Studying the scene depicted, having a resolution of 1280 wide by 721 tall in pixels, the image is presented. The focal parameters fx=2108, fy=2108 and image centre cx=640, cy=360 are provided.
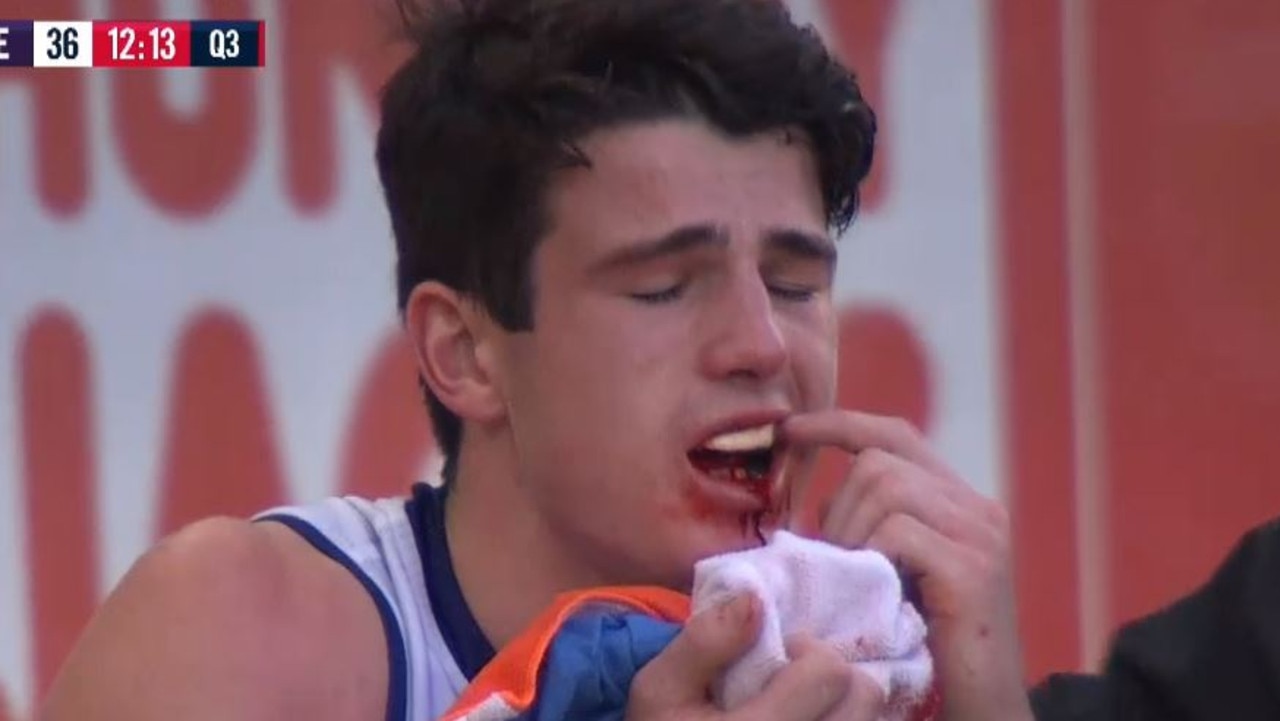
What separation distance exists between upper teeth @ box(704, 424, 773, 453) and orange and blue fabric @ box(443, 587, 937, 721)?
0.46ft

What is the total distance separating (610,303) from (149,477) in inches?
31.4

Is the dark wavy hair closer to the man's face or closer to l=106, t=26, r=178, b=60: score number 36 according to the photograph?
the man's face

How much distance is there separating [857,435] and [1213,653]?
292mm

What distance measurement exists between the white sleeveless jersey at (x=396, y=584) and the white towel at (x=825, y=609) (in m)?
0.23

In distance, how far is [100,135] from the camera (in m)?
2.00

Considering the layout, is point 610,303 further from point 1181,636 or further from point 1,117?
point 1,117

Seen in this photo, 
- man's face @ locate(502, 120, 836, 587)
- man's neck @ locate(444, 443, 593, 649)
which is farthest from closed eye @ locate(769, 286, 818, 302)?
man's neck @ locate(444, 443, 593, 649)

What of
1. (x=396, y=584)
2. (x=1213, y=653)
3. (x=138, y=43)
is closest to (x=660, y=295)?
(x=396, y=584)

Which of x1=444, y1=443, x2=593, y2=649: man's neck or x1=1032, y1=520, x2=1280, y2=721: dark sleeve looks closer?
x1=1032, y1=520, x2=1280, y2=721: dark sleeve

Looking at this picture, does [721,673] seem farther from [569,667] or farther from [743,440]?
[743,440]

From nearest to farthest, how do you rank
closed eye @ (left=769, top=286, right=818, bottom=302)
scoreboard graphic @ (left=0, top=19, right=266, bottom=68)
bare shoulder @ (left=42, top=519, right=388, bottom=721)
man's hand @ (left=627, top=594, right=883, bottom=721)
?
man's hand @ (left=627, top=594, right=883, bottom=721) → bare shoulder @ (left=42, top=519, right=388, bottom=721) → closed eye @ (left=769, top=286, right=818, bottom=302) → scoreboard graphic @ (left=0, top=19, right=266, bottom=68)

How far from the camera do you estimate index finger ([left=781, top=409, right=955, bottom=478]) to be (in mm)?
1384

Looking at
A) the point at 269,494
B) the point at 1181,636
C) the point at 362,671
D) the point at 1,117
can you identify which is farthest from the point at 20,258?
the point at 1181,636

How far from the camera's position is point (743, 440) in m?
1.37
